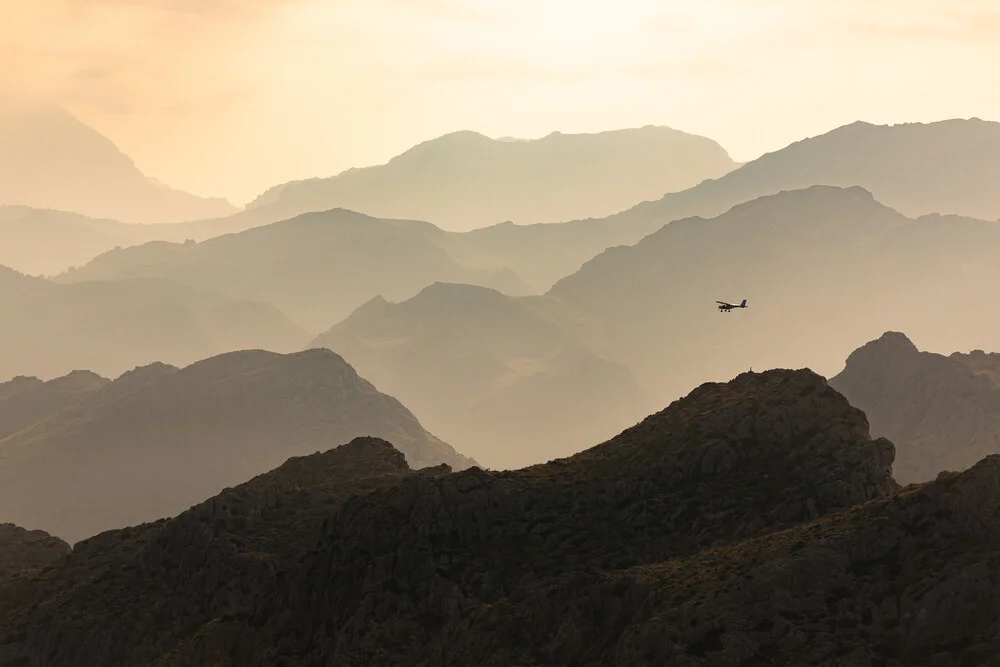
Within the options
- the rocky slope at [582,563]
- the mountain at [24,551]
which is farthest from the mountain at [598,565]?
the mountain at [24,551]

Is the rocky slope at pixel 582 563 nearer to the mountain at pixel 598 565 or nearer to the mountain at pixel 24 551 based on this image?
the mountain at pixel 598 565

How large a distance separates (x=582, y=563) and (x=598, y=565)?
3.97 feet

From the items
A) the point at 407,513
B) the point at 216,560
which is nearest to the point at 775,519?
the point at 407,513

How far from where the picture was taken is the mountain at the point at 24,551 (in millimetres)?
121500

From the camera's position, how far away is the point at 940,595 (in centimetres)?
5681

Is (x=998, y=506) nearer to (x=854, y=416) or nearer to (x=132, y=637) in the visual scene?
(x=854, y=416)

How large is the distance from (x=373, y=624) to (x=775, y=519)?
1211 inches

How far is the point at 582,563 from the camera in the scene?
254ft

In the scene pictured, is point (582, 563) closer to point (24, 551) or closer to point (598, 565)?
point (598, 565)

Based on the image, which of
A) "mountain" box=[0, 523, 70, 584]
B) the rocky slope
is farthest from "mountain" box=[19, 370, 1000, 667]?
"mountain" box=[0, 523, 70, 584]

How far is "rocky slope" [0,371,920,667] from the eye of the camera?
60844 millimetres

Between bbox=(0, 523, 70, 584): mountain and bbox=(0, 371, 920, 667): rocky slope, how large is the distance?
16205 mm

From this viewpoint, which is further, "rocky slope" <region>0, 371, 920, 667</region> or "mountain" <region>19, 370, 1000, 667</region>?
"rocky slope" <region>0, 371, 920, 667</region>

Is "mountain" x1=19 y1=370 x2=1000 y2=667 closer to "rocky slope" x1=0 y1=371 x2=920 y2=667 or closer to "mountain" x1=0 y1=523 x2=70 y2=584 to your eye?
"rocky slope" x1=0 y1=371 x2=920 y2=667
